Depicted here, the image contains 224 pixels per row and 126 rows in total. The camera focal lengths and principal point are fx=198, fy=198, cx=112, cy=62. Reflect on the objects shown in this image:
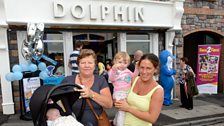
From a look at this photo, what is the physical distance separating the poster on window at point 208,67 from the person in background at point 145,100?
6409 mm

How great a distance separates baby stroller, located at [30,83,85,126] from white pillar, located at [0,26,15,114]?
12.5 feet

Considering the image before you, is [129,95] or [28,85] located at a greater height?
[129,95]

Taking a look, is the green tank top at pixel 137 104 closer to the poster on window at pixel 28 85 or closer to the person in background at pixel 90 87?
the person in background at pixel 90 87

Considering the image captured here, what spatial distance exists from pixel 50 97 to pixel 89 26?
14.2 ft

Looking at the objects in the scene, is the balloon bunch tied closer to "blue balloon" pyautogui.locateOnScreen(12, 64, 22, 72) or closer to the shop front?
"blue balloon" pyautogui.locateOnScreen(12, 64, 22, 72)

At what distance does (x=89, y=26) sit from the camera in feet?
19.4

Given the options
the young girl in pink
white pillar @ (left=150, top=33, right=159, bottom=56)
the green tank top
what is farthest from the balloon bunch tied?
white pillar @ (left=150, top=33, right=159, bottom=56)

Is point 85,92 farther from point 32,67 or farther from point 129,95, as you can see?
point 32,67

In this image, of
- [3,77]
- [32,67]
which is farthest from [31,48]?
[3,77]

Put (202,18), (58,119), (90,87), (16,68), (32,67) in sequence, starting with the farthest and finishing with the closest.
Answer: (202,18)
(32,67)
(16,68)
(90,87)
(58,119)

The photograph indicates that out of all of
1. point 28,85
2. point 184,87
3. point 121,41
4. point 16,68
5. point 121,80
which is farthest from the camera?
point 121,41

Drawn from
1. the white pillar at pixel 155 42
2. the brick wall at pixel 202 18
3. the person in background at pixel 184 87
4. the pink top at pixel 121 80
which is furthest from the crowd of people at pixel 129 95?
the brick wall at pixel 202 18

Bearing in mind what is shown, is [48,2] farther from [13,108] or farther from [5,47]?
[13,108]

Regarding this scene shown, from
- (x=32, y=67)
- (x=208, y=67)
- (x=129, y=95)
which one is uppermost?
(x=32, y=67)
